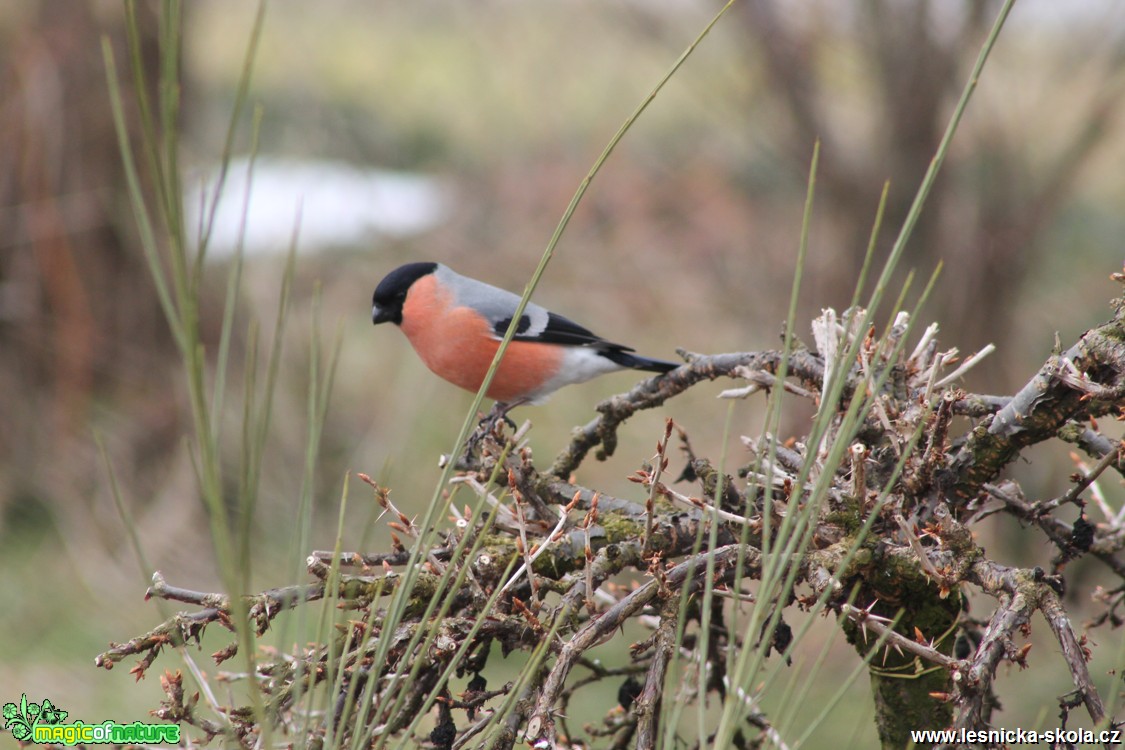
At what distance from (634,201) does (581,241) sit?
0.82 m

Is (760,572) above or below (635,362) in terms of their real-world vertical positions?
below

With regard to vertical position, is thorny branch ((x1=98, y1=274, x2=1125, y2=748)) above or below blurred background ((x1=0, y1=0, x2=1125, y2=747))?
below

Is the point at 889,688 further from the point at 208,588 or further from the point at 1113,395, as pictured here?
the point at 208,588

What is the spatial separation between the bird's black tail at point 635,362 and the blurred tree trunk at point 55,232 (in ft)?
8.83

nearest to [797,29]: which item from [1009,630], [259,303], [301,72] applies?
[259,303]

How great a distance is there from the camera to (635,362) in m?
2.67

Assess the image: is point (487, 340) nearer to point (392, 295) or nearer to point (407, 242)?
point (392, 295)

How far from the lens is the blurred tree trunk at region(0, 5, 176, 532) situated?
14.5 ft

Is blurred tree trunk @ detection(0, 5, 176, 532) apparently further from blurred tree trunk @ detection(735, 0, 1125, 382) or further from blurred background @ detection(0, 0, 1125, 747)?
blurred tree trunk @ detection(735, 0, 1125, 382)

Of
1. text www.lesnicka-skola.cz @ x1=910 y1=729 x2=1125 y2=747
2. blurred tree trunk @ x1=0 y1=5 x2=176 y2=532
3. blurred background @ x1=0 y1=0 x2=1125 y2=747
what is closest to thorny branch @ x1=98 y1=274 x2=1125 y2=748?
text www.lesnicka-skola.cz @ x1=910 y1=729 x2=1125 y2=747

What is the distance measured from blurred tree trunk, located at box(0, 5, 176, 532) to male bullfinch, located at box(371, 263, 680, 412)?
237 cm

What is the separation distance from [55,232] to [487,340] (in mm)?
2763

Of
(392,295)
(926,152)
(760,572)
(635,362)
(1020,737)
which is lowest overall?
(1020,737)

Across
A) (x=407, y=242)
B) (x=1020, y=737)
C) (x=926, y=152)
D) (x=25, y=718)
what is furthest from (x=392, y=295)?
(x=407, y=242)
